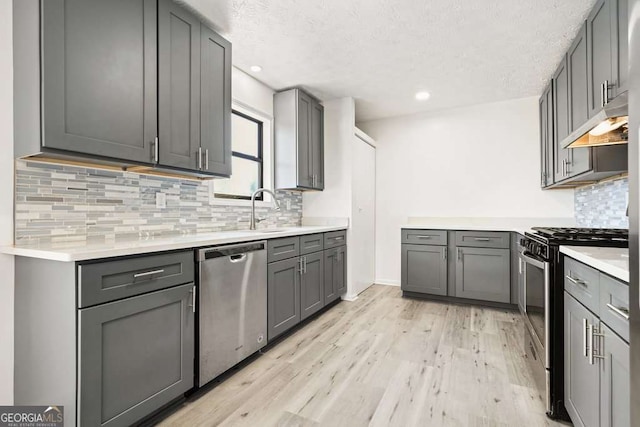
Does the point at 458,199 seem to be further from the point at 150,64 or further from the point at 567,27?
the point at 150,64

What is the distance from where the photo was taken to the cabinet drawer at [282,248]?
246 centimetres

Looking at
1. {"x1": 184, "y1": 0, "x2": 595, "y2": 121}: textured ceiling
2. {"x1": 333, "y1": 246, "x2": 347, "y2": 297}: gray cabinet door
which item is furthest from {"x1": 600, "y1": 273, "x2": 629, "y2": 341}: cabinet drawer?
{"x1": 333, "y1": 246, "x2": 347, "y2": 297}: gray cabinet door

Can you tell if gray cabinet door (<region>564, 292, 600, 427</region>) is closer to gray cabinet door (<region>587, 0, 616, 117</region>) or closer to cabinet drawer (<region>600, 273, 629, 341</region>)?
cabinet drawer (<region>600, 273, 629, 341</region>)

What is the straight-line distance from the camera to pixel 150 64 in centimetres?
186

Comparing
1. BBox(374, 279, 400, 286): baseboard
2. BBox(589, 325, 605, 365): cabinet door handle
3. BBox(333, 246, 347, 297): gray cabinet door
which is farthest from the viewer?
BBox(374, 279, 400, 286): baseboard

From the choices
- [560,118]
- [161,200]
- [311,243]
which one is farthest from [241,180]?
[560,118]

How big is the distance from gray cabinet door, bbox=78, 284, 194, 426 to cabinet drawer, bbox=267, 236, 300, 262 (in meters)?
0.78

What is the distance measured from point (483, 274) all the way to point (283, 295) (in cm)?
232

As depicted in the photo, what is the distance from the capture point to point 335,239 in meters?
3.56

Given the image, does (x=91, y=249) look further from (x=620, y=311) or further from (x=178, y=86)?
(x=620, y=311)

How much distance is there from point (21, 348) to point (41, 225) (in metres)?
0.59

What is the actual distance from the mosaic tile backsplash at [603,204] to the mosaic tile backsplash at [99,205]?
318 cm

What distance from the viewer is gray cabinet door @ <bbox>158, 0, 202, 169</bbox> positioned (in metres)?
1.94

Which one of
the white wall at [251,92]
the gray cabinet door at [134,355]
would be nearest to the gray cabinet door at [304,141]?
the white wall at [251,92]
